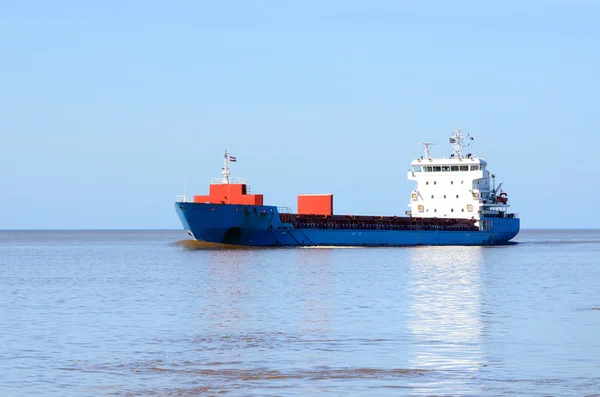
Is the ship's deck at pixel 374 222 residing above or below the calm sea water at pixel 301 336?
above

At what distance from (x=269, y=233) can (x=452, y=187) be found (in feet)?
71.9

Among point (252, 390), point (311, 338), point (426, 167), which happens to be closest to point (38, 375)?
point (252, 390)

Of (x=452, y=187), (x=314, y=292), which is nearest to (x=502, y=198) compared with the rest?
(x=452, y=187)

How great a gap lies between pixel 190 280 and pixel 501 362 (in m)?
25.7

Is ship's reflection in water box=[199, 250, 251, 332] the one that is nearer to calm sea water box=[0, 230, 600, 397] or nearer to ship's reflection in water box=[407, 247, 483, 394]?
calm sea water box=[0, 230, 600, 397]

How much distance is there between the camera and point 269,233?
6550cm

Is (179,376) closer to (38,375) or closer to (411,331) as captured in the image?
(38,375)

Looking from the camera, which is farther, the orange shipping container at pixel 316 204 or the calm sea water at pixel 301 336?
the orange shipping container at pixel 316 204

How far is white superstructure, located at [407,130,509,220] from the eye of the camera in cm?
8056

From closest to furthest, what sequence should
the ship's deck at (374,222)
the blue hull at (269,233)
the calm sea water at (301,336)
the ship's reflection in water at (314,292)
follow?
the calm sea water at (301,336) → the ship's reflection in water at (314,292) → the blue hull at (269,233) → the ship's deck at (374,222)

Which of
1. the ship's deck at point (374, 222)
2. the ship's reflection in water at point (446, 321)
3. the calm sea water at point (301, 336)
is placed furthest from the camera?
the ship's deck at point (374, 222)

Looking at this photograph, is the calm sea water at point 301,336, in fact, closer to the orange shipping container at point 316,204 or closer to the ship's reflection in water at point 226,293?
the ship's reflection in water at point 226,293

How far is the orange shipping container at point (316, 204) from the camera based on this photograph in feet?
245

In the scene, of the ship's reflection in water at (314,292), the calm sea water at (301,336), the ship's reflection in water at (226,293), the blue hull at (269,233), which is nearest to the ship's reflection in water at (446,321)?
the calm sea water at (301,336)
